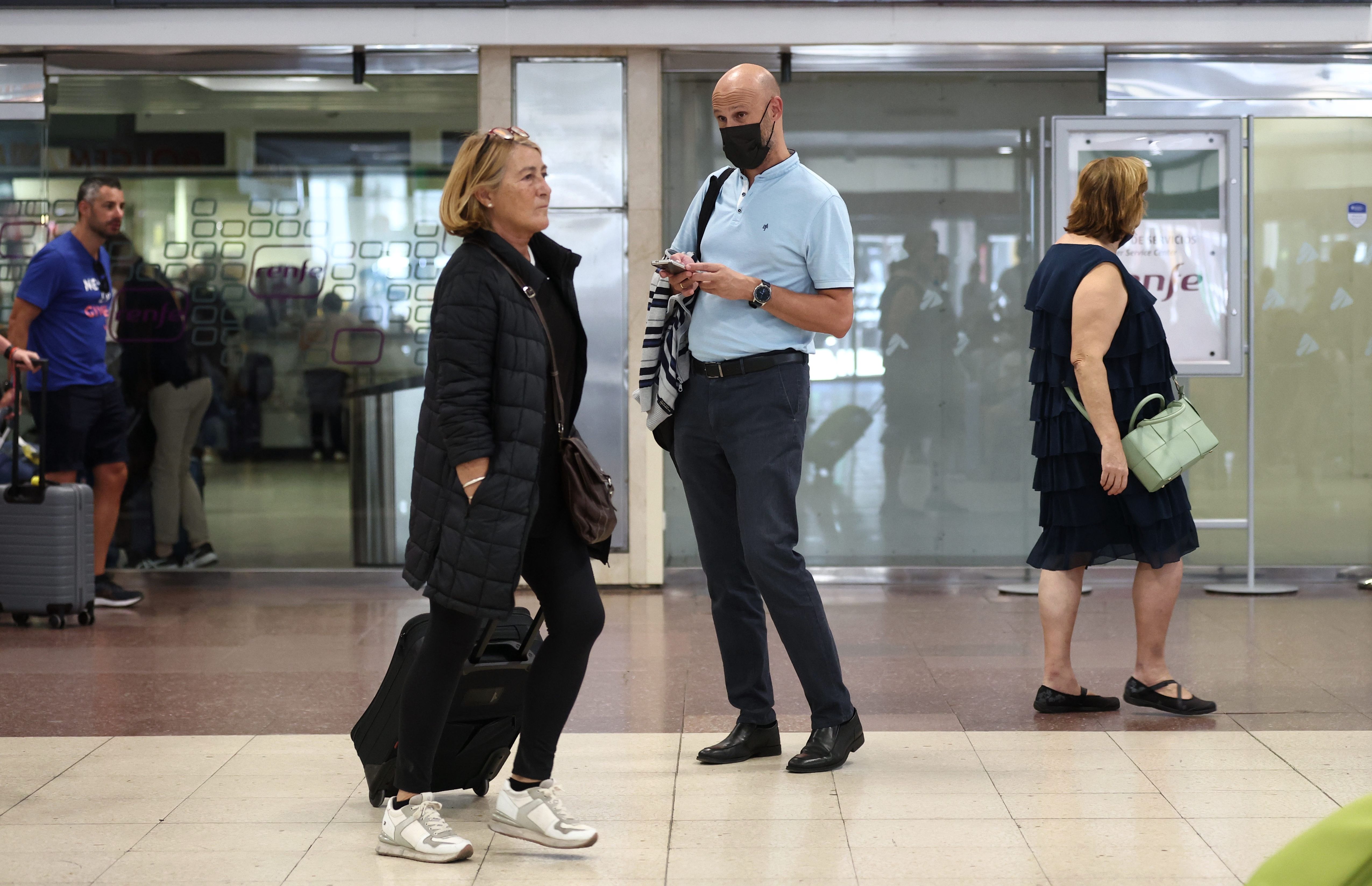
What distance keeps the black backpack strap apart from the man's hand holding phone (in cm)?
25

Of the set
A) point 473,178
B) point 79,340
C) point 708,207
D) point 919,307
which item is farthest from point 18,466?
point 919,307

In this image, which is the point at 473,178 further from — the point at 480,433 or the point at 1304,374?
the point at 1304,374

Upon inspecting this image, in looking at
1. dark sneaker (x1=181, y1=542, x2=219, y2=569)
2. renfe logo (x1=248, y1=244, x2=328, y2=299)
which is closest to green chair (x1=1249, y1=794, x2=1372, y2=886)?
renfe logo (x1=248, y1=244, x2=328, y2=299)

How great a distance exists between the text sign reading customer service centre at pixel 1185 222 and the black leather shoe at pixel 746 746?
3.89 m

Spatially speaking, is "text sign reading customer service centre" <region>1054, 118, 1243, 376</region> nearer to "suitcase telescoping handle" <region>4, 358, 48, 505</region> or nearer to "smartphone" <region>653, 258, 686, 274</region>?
"smartphone" <region>653, 258, 686, 274</region>

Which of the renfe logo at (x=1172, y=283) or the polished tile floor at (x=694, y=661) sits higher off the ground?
the renfe logo at (x=1172, y=283)

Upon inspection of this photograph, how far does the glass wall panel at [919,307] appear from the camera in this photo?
812 centimetres

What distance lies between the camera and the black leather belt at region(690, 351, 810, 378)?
417 centimetres

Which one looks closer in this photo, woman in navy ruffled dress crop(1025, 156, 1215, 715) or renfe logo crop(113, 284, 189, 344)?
woman in navy ruffled dress crop(1025, 156, 1215, 715)

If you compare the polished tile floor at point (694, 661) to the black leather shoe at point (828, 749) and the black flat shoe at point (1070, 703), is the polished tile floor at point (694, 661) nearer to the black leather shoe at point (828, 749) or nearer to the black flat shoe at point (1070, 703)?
the black flat shoe at point (1070, 703)

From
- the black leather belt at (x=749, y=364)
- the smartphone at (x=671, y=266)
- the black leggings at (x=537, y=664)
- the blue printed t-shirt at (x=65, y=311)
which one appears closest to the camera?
the black leggings at (x=537, y=664)

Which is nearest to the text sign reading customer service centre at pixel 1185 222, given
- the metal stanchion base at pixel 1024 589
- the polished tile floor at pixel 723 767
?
the metal stanchion base at pixel 1024 589

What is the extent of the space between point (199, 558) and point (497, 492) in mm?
5681

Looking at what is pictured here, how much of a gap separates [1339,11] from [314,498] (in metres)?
6.24
